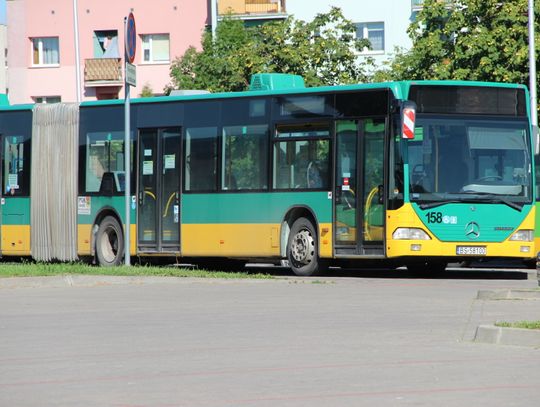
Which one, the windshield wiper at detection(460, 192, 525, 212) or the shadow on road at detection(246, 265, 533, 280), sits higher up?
the windshield wiper at detection(460, 192, 525, 212)

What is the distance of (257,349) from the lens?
12414 mm

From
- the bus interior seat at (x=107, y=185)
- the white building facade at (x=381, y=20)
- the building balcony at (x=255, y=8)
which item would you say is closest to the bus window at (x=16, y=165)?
the bus interior seat at (x=107, y=185)

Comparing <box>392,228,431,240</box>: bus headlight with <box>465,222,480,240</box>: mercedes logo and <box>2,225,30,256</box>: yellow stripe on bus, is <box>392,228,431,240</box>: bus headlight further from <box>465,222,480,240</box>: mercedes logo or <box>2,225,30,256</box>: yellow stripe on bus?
<box>2,225,30,256</box>: yellow stripe on bus

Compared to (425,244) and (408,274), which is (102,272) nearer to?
(425,244)

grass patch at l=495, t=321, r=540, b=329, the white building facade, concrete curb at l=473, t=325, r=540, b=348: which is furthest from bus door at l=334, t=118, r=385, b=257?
the white building facade

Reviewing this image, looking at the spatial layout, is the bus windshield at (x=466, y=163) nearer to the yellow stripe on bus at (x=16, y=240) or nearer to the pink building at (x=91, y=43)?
the yellow stripe on bus at (x=16, y=240)

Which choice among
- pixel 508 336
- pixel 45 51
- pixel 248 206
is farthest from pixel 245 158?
pixel 45 51

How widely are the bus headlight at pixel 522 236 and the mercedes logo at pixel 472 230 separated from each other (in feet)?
1.81

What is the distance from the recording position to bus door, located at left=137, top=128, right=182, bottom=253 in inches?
1093

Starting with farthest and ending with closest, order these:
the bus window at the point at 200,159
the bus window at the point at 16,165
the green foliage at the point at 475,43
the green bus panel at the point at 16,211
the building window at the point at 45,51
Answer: the building window at the point at 45,51
the green foliage at the point at 475,43
the bus window at the point at 16,165
the green bus panel at the point at 16,211
the bus window at the point at 200,159

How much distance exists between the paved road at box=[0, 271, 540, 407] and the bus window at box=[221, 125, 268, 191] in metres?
6.11

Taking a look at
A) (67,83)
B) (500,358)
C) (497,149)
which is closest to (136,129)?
(497,149)

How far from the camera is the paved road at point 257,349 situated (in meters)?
9.62

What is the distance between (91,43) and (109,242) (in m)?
46.0
